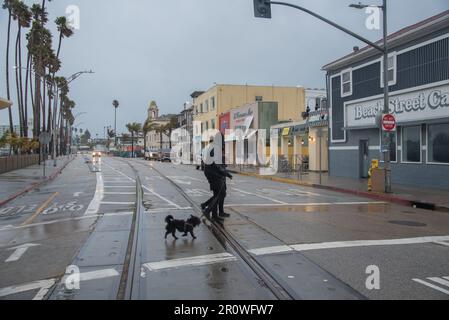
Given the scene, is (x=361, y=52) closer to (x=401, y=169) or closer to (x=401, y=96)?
(x=401, y=96)

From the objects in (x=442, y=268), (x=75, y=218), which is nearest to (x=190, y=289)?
(x=442, y=268)

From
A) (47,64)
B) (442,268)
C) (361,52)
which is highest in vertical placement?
(47,64)

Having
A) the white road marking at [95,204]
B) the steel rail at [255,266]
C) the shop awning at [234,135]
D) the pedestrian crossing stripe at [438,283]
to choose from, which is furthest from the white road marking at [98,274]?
the shop awning at [234,135]

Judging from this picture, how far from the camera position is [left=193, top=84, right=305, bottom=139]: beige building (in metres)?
58.7

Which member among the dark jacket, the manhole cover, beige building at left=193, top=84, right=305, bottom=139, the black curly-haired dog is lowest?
the manhole cover

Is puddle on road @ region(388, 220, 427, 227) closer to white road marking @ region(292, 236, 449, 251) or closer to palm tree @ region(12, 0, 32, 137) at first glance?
white road marking @ region(292, 236, 449, 251)

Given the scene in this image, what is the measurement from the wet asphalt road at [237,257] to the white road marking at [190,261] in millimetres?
16

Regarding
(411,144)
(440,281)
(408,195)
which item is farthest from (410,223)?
(411,144)

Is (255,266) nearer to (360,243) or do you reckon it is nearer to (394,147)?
(360,243)

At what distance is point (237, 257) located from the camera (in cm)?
740

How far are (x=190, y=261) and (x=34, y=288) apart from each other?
224 cm

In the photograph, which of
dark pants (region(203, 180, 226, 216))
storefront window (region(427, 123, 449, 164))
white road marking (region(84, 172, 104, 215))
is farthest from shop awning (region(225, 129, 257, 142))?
dark pants (region(203, 180, 226, 216))

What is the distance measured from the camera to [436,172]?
1969 centimetres
